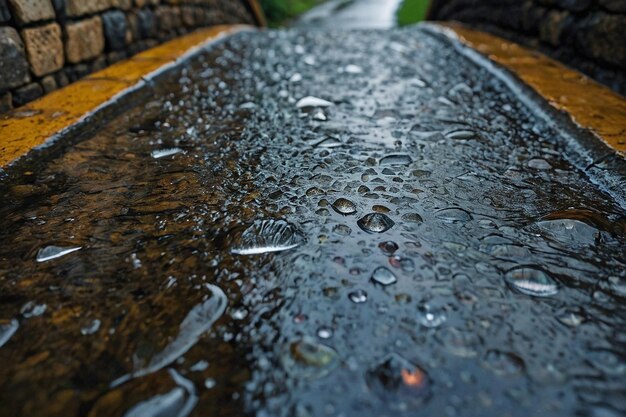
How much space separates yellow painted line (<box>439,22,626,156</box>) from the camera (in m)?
1.61

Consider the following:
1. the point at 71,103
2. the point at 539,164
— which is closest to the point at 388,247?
the point at 539,164

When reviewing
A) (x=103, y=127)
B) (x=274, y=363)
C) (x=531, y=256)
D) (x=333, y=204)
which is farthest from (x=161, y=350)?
(x=103, y=127)

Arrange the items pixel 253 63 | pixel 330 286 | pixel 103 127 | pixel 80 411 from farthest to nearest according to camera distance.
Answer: pixel 253 63 → pixel 103 127 → pixel 330 286 → pixel 80 411

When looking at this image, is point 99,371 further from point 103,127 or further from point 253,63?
point 253,63

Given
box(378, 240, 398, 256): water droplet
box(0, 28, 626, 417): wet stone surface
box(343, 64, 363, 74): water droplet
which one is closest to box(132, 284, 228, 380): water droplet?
box(0, 28, 626, 417): wet stone surface

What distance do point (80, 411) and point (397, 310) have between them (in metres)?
0.61

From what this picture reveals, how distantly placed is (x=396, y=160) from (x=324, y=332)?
33.4 inches

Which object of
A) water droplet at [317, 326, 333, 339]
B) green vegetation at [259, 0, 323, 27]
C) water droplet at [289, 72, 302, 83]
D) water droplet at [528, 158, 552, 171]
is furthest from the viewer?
green vegetation at [259, 0, 323, 27]

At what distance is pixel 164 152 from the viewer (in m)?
1.61

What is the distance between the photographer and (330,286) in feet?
3.05

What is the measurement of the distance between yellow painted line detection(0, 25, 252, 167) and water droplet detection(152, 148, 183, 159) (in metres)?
0.43

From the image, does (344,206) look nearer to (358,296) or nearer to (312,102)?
(358,296)

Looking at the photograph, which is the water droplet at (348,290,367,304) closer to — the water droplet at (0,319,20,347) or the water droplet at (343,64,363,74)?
the water droplet at (0,319,20,347)

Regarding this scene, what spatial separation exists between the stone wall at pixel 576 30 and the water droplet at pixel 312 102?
1434 mm
